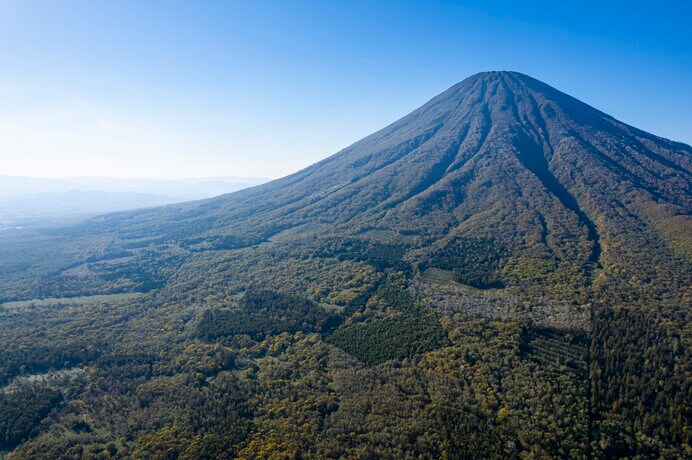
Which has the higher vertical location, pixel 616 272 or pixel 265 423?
pixel 616 272

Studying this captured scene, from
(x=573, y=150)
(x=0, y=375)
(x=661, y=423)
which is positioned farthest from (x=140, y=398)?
(x=573, y=150)

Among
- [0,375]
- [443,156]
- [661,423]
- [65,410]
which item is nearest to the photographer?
[661,423]

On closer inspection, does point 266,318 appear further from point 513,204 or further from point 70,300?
point 513,204

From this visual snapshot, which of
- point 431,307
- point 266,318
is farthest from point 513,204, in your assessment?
point 266,318

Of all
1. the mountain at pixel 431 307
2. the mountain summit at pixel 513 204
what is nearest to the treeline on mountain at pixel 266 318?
the mountain at pixel 431 307

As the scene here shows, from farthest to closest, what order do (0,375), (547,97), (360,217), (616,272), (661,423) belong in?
(547,97) → (360,217) → (616,272) → (0,375) → (661,423)

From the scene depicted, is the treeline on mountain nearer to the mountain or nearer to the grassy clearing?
the mountain

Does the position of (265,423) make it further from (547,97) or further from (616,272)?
(547,97)

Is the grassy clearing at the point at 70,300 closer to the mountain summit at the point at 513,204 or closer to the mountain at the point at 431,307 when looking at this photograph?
the mountain at the point at 431,307
